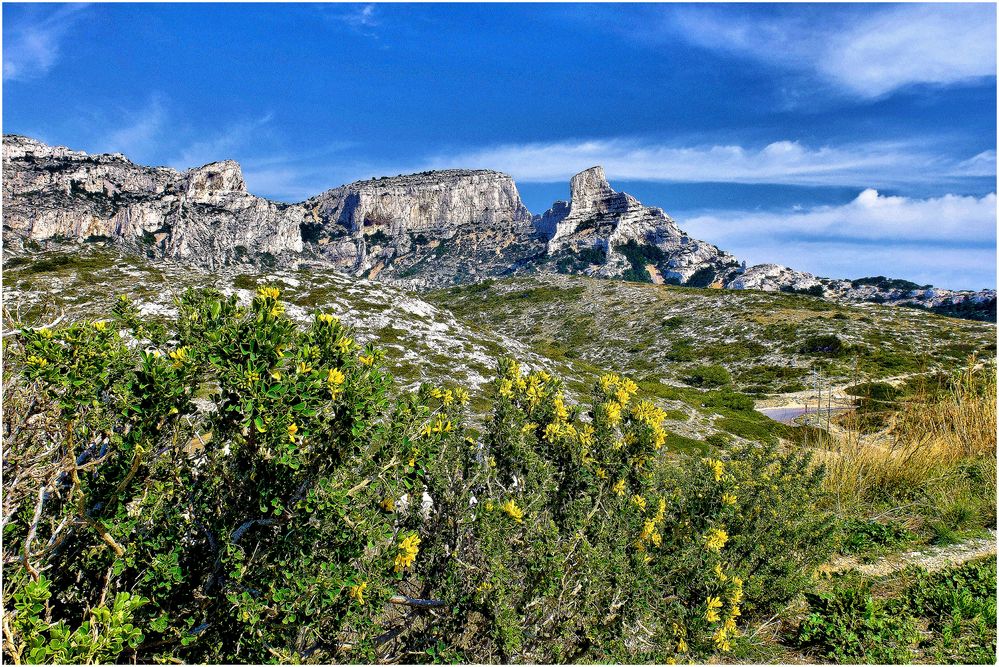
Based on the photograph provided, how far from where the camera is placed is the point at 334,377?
313 centimetres

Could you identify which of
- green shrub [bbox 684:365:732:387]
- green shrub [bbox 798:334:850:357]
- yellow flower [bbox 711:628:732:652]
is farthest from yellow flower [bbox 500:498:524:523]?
green shrub [bbox 798:334:850:357]

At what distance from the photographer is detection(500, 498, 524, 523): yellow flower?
4.06 m

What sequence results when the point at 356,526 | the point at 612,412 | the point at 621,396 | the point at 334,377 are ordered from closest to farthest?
the point at 334,377 < the point at 356,526 < the point at 612,412 < the point at 621,396

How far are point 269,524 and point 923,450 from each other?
1099cm

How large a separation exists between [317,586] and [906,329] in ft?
227

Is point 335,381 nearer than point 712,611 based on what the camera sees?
Yes

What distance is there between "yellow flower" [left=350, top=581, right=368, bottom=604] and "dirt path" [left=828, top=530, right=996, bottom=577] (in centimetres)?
659

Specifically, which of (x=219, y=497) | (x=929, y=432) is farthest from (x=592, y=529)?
(x=929, y=432)

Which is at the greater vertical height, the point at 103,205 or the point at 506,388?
the point at 103,205

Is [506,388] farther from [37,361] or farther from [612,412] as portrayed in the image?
[37,361]

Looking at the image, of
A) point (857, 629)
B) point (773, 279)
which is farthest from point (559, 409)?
point (773, 279)

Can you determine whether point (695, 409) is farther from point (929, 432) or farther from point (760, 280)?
point (760, 280)

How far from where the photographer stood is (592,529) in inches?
182

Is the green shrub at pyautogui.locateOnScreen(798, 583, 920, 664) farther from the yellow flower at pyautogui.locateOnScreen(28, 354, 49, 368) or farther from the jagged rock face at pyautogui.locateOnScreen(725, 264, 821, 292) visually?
the jagged rock face at pyautogui.locateOnScreen(725, 264, 821, 292)
